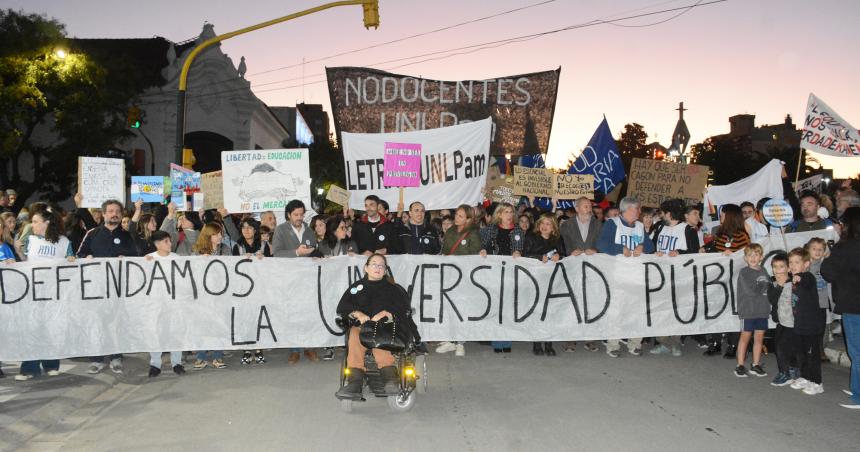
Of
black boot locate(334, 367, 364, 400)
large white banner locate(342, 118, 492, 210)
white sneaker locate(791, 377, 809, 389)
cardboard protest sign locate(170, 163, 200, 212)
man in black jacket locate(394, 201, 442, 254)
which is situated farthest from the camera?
cardboard protest sign locate(170, 163, 200, 212)

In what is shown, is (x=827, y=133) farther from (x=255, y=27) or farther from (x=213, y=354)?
(x=213, y=354)

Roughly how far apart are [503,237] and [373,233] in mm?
1677

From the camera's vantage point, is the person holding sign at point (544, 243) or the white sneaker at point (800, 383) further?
the person holding sign at point (544, 243)

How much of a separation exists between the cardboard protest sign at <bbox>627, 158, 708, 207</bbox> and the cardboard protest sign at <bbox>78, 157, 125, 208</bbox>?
362 inches

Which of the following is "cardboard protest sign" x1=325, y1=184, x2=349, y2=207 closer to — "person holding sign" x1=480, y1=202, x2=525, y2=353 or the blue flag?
"person holding sign" x1=480, y1=202, x2=525, y2=353

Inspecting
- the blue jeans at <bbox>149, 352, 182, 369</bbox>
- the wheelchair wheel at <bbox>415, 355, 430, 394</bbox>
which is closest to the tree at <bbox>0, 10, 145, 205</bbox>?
the blue jeans at <bbox>149, 352, 182, 369</bbox>

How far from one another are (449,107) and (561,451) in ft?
31.6

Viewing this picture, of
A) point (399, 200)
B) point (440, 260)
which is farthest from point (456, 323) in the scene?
point (399, 200)

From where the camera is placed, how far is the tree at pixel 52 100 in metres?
27.7

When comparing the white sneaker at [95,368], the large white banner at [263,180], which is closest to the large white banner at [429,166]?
the large white banner at [263,180]

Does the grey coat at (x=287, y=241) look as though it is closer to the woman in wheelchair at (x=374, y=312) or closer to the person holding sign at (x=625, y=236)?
the woman in wheelchair at (x=374, y=312)

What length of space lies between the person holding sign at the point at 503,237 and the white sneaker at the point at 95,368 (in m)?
4.58

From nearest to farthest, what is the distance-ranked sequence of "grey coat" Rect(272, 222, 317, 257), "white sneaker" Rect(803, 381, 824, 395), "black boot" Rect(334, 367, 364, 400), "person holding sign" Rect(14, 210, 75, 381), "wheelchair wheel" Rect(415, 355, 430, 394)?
1. "black boot" Rect(334, 367, 364, 400)
2. "wheelchair wheel" Rect(415, 355, 430, 394)
3. "white sneaker" Rect(803, 381, 824, 395)
4. "person holding sign" Rect(14, 210, 75, 381)
5. "grey coat" Rect(272, 222, 317, 257)

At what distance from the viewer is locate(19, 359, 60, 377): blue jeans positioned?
8.65 metres
